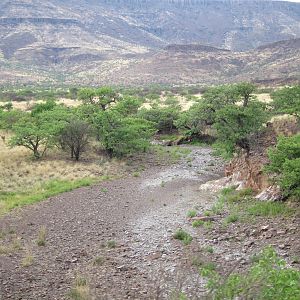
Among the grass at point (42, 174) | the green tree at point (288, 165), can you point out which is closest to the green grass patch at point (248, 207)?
the green tree at point (288, 165)

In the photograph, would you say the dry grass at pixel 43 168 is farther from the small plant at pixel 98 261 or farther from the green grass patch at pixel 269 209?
the green grass patch at pixel 269 209

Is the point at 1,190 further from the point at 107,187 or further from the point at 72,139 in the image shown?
→ the point at 72,139

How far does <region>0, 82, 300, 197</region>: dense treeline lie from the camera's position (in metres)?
18.4

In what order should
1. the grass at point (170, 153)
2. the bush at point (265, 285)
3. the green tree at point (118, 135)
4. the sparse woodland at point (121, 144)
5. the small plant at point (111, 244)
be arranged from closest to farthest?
the bush at point (265, 285), the small plant at point (111, 244), the sparse woodland at point (121, 144), the green tree at point (118, 135), the grass at point (170, 153)

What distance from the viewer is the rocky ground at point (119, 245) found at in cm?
1132

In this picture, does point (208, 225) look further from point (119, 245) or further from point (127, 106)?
point (127, 106)

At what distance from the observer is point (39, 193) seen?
76.2 feet

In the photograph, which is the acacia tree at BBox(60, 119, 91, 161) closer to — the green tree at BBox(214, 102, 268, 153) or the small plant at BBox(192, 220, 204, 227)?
the green tree at BBox(214, 102, 268, 153)

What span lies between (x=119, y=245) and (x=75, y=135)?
1895 centimetres

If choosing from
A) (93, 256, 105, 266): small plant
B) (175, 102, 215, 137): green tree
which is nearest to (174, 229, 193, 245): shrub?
(93, 256, 105, 266): small plant

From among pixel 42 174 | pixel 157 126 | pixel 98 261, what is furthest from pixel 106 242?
pixel 157 126

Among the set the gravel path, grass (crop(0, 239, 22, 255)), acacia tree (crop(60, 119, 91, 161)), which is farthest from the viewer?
acacia tree (crop(60, 119, 91, 161))

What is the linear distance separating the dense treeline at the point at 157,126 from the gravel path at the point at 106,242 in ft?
14.1

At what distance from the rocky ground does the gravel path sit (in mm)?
30
